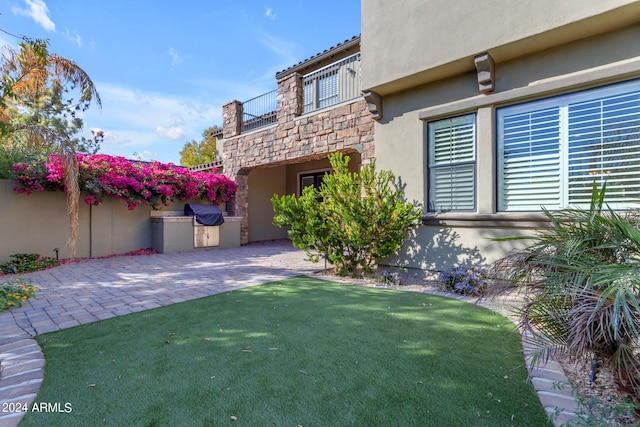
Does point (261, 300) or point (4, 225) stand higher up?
point (4, 225)

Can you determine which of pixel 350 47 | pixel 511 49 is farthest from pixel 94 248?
pixel 511 49

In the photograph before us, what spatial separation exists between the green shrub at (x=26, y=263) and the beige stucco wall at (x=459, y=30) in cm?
889

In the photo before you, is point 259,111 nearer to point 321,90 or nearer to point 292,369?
point 321,90

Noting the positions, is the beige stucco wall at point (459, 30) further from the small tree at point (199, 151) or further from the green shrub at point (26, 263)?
the small tree at point (199, 151)

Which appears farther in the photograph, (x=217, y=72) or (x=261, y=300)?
(x=217, y=72)

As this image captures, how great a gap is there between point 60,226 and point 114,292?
5.20m

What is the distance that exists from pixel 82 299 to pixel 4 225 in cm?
531

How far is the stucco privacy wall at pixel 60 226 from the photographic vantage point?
311 inches

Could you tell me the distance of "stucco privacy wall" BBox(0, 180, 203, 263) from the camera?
311 inches

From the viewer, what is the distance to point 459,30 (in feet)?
17.1

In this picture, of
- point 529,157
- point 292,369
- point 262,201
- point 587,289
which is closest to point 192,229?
point 262,201

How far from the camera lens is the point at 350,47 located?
399 inches

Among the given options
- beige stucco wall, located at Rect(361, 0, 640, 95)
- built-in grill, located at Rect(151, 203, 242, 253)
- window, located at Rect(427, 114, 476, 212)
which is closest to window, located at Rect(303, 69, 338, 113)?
beige stucco wall, located at Rect(361, 0, 640, 95)

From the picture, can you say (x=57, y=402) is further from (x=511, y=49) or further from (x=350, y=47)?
(x=350, y=47)
